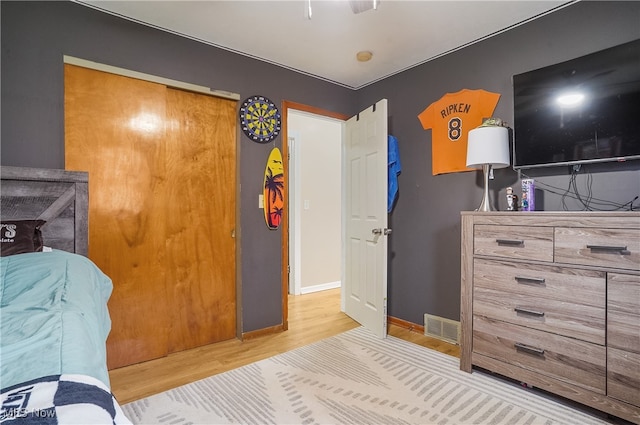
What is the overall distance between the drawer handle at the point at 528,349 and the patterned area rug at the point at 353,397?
259 mm

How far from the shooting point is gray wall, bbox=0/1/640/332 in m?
1.91

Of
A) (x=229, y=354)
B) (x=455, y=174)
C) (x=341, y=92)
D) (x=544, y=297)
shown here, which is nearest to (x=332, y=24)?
(x=341, y=92)

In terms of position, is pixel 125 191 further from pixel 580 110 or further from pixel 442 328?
pixel 580 110

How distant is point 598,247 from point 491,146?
0.85 metres

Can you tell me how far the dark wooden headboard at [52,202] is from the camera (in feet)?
5.40

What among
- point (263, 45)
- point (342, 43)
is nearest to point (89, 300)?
point (263, 45)

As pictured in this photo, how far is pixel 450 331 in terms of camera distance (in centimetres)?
267

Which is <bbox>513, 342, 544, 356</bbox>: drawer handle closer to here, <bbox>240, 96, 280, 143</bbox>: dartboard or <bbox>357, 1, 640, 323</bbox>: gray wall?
<bbox>357, 1, 640, 323</bbox>: gray wall

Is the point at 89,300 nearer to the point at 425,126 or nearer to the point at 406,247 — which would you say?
the point at 406,247

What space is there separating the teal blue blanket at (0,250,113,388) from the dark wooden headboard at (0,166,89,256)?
480mm

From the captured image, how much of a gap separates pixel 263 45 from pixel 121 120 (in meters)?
1.23

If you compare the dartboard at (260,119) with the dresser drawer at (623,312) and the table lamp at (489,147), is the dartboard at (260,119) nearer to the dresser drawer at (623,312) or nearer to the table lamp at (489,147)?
the table lamp at (489,147)

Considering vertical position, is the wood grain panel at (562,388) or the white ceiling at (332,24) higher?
the white ceiling at (332,24)

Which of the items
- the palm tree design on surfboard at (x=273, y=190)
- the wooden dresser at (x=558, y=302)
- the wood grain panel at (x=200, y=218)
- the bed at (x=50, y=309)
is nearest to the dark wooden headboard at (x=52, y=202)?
the bed at (x=50, y=309)
